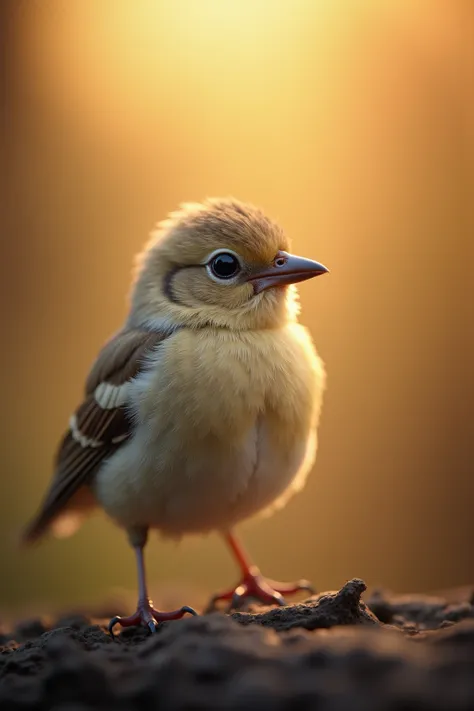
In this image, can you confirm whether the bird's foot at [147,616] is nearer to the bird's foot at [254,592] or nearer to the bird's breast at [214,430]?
the bird's breast at [214,430]

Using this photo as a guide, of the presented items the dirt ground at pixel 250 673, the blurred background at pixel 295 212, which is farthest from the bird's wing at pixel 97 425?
the blurred background at pixel 295 212

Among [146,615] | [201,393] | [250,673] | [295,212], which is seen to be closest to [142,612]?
[146,615]

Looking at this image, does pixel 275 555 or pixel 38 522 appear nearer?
pixel 38 522

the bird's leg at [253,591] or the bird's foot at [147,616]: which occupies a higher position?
the bird's foot at [147,616]

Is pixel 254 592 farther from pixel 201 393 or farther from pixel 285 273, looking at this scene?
pixel 285 273

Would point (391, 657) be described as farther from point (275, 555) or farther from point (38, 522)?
point (275, 555)

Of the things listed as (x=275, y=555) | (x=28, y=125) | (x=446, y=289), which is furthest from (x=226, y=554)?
(x=28, y=125)

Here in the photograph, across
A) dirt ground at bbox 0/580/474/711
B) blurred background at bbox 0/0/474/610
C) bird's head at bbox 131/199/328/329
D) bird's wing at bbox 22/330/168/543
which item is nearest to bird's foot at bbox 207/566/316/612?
bird's wing at bbox 22/330/168/543
